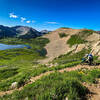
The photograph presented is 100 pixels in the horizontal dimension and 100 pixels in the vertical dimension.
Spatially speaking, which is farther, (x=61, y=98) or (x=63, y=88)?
(x=63, y=88)

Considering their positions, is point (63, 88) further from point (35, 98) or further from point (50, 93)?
point (35, 98)

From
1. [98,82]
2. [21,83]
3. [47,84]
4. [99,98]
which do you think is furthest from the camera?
[21,83]

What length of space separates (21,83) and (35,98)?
6.32 m

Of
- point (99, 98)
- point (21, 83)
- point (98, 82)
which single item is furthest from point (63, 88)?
point (21, 83)

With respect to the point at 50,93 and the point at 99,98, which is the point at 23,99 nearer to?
the point at 50,93

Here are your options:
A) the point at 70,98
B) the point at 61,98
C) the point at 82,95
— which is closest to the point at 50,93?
the point at 61,98

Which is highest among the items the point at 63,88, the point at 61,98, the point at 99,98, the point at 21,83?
the point at 63,88

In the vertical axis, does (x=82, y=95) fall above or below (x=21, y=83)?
above

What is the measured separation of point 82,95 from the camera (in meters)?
6.50

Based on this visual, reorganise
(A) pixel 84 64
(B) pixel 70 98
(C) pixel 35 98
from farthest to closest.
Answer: (A) pixel 84 64 → (C) pixel 35 98 → (B) pixel 70 98

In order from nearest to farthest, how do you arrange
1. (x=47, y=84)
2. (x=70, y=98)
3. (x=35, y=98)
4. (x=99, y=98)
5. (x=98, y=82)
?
(x=70, y=98)
(x=35, y=98)
(x=99, y=98)
(x=47, y=84)
(x=98, y=82)

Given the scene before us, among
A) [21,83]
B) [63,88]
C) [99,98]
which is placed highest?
[63,88]

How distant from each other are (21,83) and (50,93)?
6.94m

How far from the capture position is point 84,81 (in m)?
9.12
